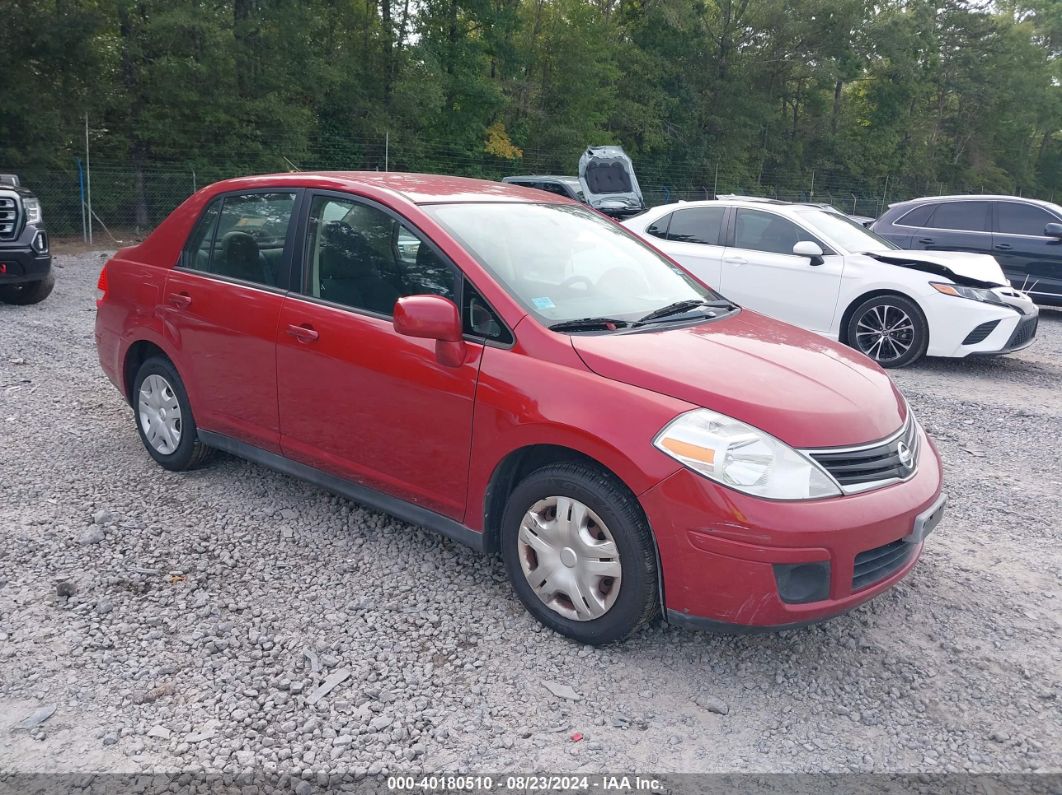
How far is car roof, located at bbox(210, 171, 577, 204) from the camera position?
3991mm

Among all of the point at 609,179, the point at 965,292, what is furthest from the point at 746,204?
the point at 609,179

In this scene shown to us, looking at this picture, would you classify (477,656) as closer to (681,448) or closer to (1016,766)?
(681,448)

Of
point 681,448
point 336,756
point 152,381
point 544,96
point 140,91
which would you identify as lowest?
point 336,756

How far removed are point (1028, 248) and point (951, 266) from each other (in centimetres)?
370

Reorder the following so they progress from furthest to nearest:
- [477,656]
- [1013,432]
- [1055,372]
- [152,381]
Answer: [1055,372] < [1013,432] < [152,381] < [477,656]

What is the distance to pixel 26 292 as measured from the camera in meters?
10.4

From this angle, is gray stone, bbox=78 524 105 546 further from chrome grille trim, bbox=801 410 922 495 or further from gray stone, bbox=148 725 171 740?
chrome grille trim, bbox=801 410 922 495

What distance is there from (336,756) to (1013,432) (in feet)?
18.1

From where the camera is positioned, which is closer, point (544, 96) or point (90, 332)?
point (90, 332)

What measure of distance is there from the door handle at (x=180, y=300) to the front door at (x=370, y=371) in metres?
0.80

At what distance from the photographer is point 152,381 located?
4.88 m

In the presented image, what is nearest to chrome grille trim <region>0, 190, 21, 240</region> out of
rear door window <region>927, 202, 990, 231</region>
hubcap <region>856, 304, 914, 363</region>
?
hubcap <region>856, 304, 914, 363</region>

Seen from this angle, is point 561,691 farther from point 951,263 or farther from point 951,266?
point 951,263

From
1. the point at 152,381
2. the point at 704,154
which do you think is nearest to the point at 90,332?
the point at 152,381
